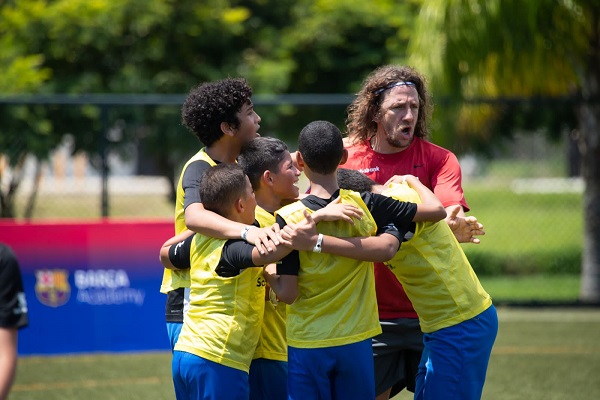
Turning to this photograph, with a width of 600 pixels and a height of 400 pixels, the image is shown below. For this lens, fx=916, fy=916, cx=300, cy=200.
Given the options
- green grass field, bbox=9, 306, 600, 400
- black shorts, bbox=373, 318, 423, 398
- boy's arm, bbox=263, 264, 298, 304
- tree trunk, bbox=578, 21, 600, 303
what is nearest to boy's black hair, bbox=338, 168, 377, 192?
boy's arm, bbox=263, 264, 298, 304

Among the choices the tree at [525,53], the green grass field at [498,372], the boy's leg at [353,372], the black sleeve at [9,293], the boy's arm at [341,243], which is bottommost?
the green grass field at [498,372]

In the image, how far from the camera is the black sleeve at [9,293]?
3652 millimetres

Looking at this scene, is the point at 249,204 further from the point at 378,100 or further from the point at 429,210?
the point at 378,100

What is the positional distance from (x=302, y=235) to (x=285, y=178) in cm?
48

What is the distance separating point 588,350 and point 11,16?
10274mm

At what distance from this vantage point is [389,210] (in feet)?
12.6

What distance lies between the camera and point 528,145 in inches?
481

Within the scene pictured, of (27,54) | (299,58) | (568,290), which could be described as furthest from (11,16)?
(568,290)

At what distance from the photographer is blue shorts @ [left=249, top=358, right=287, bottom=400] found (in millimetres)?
4172

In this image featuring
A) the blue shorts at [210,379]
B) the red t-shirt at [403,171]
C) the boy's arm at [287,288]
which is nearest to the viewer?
the boy's arm at [287,288]

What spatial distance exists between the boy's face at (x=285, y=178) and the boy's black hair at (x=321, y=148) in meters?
0.20

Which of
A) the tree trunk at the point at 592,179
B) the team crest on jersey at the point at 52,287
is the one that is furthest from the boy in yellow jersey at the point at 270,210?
the tree trunk at the point at 592,179

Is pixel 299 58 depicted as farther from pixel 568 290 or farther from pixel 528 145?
pixel 568 290

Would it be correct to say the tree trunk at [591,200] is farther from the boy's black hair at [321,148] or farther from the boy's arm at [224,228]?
the boy's arm at [224,228]
